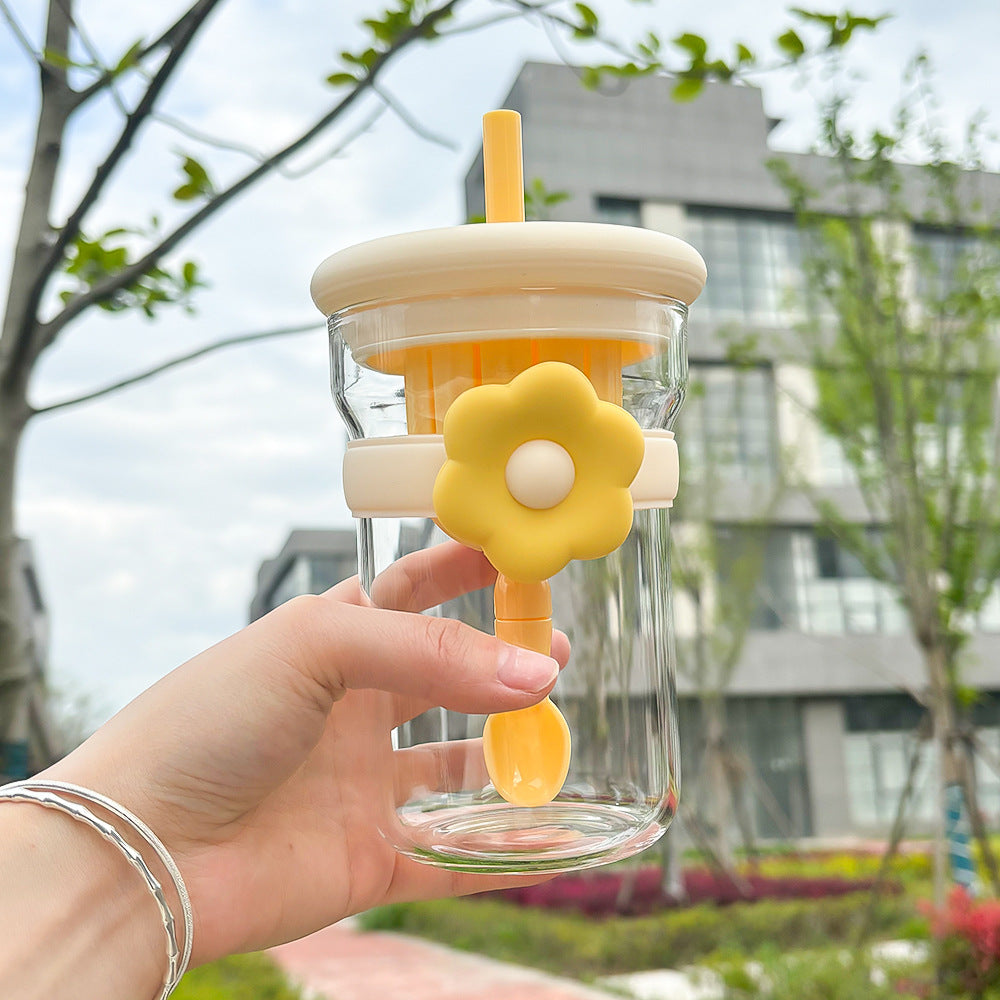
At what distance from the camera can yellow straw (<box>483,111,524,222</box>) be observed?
1.92 ft

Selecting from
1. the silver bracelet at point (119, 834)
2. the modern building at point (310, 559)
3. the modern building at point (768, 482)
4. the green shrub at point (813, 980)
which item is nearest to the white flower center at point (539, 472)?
the silver bracelet at point (119, 834)

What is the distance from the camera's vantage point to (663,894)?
Result: 439 cm

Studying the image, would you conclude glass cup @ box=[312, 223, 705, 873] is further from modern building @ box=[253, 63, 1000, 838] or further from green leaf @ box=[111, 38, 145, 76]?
modern building @ box=[253, 63, 1000, 838]

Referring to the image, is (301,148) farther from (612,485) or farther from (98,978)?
(98,978)

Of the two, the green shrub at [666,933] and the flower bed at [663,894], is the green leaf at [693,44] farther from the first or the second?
the flower bed at [663,894]

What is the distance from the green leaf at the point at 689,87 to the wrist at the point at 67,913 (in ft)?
2.62

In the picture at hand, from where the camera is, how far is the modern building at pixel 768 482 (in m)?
6.59

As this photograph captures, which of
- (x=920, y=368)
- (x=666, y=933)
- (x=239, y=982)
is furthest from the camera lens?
(x=666, y=933)

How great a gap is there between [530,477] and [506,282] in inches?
3.9

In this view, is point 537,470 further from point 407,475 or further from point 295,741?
point 295,741

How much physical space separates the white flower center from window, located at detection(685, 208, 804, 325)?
6.71m

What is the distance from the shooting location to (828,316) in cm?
614

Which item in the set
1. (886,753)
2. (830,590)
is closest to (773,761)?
(886,753)

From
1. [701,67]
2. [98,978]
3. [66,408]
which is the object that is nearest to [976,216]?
[701,67]
